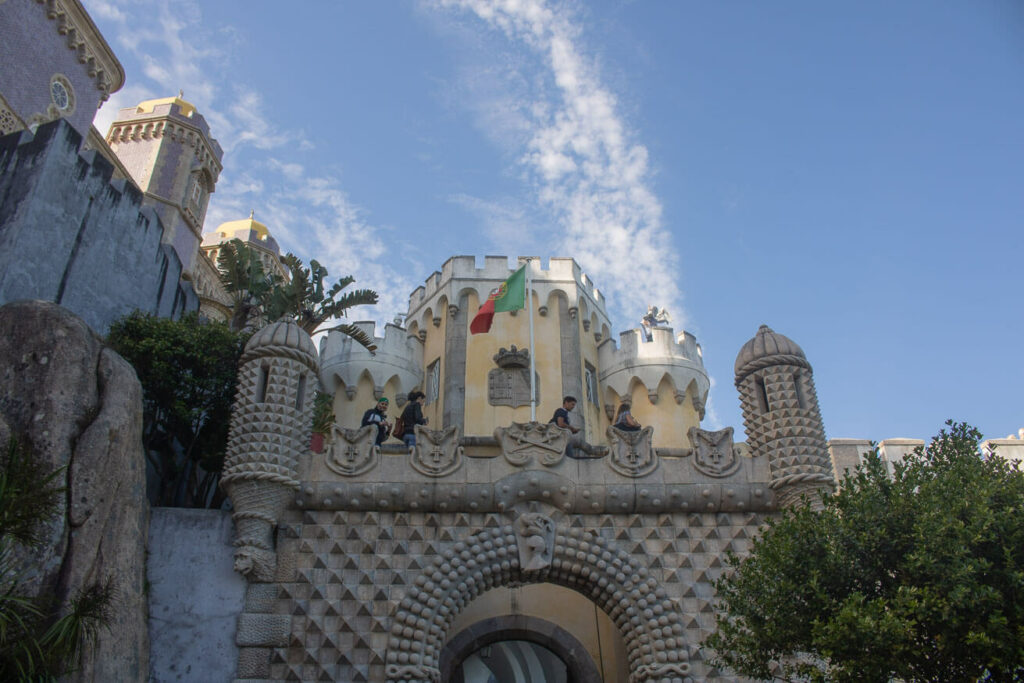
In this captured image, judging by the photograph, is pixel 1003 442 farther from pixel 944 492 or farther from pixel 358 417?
pixel 358 417

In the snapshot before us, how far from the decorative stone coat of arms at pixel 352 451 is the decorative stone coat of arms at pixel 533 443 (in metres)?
2.26

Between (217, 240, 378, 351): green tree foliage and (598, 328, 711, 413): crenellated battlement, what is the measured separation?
838 centimetres

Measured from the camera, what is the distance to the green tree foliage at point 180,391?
60.1 feet

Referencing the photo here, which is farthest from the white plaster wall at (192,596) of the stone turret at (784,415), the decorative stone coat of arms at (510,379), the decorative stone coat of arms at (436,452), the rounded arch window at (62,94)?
the rounded arch window at (62,94)

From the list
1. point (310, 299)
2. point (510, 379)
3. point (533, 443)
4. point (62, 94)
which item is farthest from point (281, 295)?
point (62, 94)

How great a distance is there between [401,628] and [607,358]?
53.6ft

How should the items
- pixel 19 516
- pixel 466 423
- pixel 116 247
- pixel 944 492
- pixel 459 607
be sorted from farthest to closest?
pixel 466 423, pixel 116 247, pixel 459 607, pixel 944 492, pixel 19 516

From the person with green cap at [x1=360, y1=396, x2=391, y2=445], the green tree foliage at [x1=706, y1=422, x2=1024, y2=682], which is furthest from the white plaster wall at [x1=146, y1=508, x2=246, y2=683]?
the green tree foliage at [x1=706, y1=422, x2=1024, y2=682]

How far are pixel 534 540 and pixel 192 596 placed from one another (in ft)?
18.4

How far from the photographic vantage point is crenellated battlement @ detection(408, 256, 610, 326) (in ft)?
91.2

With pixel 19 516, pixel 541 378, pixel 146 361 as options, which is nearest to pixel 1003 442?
pixel 541 378

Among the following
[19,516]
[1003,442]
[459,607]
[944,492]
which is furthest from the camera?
[1003,442]

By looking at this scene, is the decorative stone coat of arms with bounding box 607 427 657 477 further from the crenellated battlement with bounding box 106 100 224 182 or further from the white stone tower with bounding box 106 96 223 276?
the crenellated battlement with bounding box 106 100 224 182

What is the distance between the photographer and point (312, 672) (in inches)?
505
